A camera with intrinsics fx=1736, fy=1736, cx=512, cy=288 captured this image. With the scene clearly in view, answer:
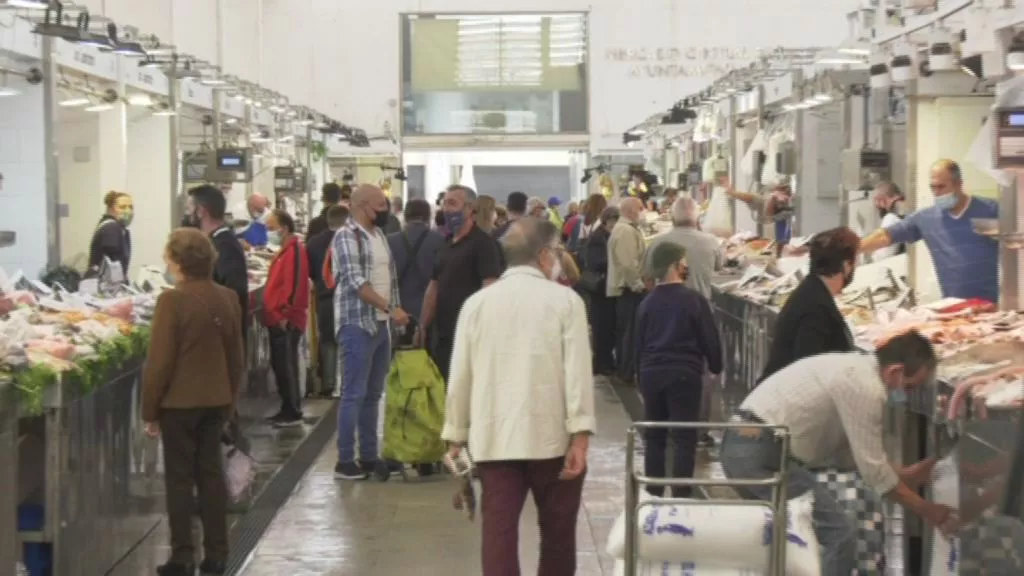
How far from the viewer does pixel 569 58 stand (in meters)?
29.9

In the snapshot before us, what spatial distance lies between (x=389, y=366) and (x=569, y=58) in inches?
796

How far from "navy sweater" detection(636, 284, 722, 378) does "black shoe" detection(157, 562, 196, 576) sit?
2.46 metres

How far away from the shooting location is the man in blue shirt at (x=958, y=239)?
379 inches

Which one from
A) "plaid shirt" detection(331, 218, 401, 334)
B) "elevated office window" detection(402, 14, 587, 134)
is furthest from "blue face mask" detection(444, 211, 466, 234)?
"elevated office window" detection(402, 14, 587, 134)

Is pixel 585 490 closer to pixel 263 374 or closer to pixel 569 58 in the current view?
pixel 263 374

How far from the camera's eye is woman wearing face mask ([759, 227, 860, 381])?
6.43 metres

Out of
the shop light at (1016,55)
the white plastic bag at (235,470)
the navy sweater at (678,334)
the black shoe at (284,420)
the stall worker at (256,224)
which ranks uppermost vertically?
the shop light at (1016,55)

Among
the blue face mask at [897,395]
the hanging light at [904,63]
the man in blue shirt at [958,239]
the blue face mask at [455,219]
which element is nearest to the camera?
the blue face mask at [897,395]

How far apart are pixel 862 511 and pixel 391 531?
3516 millimetres

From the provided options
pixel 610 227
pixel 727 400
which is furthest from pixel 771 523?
pixel 610 227

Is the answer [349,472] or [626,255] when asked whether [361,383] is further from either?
[626,255]

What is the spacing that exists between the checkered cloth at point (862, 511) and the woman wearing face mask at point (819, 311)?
1.05 m

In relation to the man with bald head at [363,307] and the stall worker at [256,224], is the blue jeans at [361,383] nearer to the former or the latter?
the man with bald head at [363,307]

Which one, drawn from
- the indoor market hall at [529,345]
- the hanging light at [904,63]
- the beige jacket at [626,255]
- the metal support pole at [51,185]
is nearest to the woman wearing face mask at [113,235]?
the indoor market hall at [529,345]
